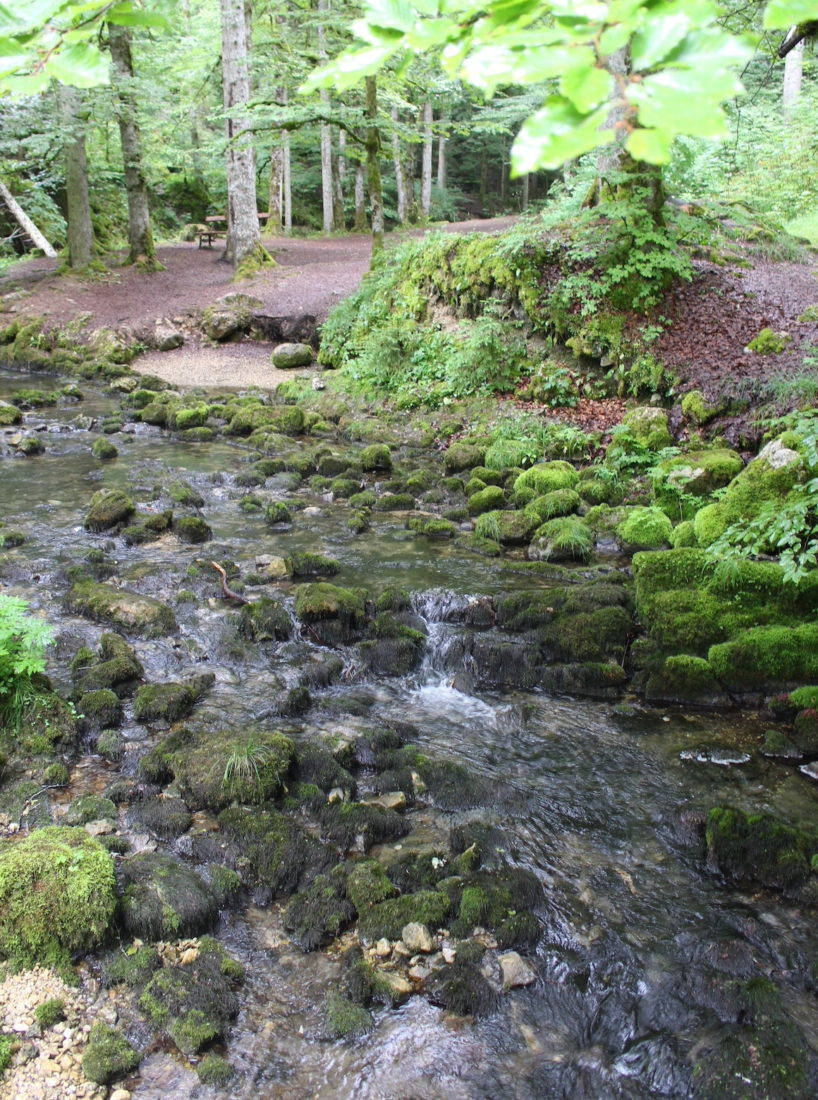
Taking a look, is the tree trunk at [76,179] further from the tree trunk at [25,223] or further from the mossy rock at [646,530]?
the mossy rock at [646,530]

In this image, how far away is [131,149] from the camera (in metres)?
21.5

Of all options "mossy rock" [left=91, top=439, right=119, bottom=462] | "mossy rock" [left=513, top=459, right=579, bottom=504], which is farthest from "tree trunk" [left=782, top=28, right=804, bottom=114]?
"mossy rock" [left=91, top=439, right=119, bottom=462]

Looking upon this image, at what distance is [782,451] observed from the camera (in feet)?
26.6

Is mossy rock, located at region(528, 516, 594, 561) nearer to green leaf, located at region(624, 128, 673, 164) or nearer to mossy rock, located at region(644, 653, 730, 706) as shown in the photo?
mossy rock, located at region(644, 653, 730, 706)

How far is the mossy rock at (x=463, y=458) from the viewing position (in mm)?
11969

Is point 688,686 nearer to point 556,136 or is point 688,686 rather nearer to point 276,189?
point 556,136

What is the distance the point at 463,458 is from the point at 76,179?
16953mm

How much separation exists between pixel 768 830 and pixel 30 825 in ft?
14.9

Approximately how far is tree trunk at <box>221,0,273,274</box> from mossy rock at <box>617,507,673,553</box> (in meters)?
14.2

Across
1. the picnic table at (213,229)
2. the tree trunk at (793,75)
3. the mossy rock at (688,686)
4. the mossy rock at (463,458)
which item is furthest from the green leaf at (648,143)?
the picnic table at (213,229)

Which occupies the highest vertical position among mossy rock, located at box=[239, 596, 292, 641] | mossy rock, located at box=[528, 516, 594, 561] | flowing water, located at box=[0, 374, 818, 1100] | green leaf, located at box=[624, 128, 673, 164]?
green leaf, located at box=[624, 128, 673, 164]

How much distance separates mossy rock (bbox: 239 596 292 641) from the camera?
728 centimetres

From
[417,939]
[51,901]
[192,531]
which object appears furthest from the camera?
[192,531]

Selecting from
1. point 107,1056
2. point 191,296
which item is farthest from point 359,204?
point 107,1056
